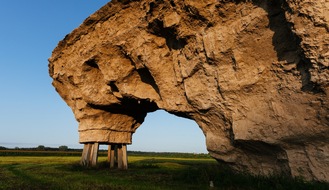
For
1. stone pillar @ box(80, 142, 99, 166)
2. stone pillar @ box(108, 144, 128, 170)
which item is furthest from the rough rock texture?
stone pillar @ box(108, 144, 128, 170)

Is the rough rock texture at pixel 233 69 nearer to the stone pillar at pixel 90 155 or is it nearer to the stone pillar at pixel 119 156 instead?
the stone pillar at pixel 90 155

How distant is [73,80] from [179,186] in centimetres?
935

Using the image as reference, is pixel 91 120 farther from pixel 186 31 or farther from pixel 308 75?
pixel 308 75

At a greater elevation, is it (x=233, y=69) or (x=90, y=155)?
(x=233, y=69)

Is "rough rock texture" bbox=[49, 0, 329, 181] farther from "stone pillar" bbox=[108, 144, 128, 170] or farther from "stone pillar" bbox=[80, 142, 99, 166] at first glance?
"stone pillar" bbox=[108, 144, 128, 170]

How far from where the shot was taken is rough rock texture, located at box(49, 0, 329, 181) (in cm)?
801

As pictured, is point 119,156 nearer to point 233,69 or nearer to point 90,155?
point 90,155

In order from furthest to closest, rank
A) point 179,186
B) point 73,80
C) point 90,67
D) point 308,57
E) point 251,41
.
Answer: point 73,80 < point 90,67 < point 179,186 < point 251,41 < point 308,57

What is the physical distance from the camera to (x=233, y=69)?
9.96 m

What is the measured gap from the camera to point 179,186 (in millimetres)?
10203

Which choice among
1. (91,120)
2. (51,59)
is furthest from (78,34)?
(91,120)

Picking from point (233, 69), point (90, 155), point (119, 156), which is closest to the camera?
point (233, 69)

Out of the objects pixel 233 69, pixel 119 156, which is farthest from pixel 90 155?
pixel 233 69

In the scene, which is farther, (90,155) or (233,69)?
(90,155)
